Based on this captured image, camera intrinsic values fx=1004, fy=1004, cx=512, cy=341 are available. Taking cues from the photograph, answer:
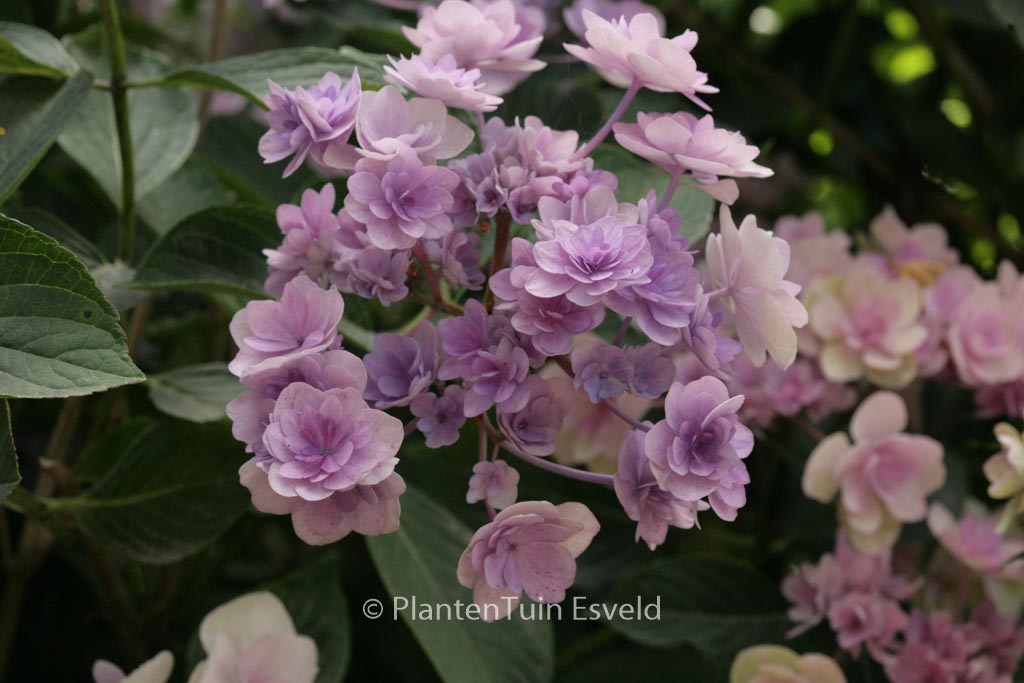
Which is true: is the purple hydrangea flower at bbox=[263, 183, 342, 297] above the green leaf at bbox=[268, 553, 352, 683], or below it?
above

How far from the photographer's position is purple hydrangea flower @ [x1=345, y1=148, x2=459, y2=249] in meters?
0.35

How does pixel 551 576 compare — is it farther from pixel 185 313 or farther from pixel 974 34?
pixel 974 34

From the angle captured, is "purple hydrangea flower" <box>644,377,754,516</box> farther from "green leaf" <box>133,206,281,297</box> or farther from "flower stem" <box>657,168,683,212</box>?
"green leaf" <box>133,206,281,297</box>

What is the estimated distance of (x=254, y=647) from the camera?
17.8 inches

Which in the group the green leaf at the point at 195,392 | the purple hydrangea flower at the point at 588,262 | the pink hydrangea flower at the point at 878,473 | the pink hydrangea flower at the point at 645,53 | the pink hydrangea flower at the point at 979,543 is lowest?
the pink hydrangea flower at the point at 979,543

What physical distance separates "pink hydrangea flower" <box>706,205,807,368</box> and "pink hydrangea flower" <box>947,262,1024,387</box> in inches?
10.5

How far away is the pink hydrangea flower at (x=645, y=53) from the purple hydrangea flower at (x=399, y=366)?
127mm

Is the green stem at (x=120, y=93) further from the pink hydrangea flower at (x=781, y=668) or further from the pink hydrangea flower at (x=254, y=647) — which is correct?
the pink hydrangea flower at (x=781, y=668)

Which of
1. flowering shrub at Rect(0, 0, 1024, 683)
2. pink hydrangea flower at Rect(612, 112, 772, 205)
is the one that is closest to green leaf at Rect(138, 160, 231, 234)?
flowering shrub at Rect(0, 0, 1024, 683)

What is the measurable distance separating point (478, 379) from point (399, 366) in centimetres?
4

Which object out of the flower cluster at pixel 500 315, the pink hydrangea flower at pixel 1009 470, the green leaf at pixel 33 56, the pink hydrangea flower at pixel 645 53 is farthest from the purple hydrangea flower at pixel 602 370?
the green leaf at pixel 33 56

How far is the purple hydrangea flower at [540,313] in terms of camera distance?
1.10 feet

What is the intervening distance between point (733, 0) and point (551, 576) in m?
0.79

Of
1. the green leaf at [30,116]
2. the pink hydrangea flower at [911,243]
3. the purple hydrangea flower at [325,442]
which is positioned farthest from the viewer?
the pink hydrangea flower at [911,243]
